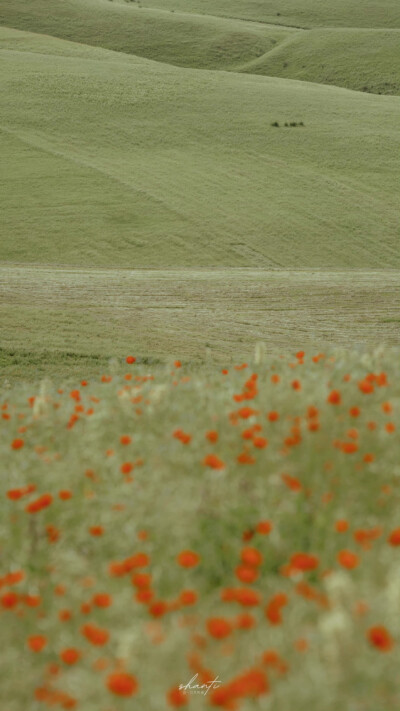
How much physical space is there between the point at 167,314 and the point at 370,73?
70.4m

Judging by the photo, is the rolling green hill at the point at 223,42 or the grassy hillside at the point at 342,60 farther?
the rolling green hill at the point at 223,42

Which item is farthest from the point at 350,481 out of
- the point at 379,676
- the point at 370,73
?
the point at 370,73

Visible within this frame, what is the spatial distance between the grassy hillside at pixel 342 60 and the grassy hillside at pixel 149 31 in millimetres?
3599

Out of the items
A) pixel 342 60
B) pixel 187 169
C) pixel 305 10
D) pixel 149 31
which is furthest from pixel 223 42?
pixel 187 169

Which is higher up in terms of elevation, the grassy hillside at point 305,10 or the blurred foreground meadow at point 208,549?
the grassy hillside at point 305,10

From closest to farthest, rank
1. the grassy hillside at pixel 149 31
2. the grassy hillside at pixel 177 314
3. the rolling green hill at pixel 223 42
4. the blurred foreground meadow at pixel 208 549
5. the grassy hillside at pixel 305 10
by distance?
the blurred foreground meadow at pixel 208 549, the grassy hillside at pixel 177 314, the rolling green hill at pixel 223 42, the grassy hillside at pixel 149 31, the grassy hillside at pixel 305 10

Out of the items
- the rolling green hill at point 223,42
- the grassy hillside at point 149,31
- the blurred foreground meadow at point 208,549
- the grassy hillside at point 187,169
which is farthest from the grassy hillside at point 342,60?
the blurred foreground meadow at point 208,549

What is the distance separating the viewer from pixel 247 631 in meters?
3.29

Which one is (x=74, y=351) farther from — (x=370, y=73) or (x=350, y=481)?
(x=370, y=73)

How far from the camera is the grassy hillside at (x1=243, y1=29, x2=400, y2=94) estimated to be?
8356 cm

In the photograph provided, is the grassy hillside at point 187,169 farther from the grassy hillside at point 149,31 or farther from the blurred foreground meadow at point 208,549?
the blurred foreground meadow at point 208,549

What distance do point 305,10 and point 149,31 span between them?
1324 inches

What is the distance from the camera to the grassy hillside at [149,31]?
299ft

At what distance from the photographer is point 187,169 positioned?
4625cm
